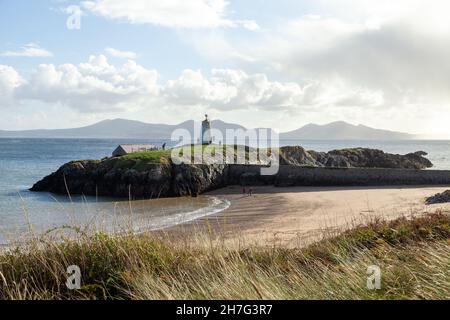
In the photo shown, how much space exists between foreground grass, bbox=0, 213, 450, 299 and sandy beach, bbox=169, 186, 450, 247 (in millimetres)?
10944

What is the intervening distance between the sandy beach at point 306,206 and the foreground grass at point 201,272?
10.9m

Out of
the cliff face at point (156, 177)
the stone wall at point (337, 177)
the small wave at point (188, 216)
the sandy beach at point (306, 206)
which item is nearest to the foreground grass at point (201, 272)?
the sandy beach at point (306, 206)

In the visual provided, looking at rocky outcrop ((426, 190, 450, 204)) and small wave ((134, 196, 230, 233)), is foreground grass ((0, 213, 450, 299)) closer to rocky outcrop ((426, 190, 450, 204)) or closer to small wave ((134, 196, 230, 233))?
small wave ((134, 196, 230, 233))

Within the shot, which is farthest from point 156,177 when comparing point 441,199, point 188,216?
point 441,199

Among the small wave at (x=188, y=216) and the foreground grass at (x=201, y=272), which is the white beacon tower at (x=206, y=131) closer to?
the small wave at (x=188, y=216)

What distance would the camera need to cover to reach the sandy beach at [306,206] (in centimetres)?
2031

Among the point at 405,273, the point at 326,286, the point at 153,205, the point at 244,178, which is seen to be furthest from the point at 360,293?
the point at 244,178

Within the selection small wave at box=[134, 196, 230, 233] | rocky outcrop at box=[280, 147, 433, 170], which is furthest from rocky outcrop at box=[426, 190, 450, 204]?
rocky outcrop at box=[280, 147, 433, 170]

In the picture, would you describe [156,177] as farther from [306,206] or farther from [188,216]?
[306,206]

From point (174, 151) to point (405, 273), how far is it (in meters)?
35.8

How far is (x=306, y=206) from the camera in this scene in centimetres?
2802

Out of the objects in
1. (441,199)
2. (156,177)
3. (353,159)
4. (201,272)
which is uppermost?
(201,272)

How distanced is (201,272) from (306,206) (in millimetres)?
22673

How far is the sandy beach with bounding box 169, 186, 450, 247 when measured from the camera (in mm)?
20312
